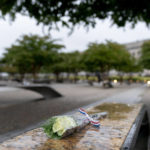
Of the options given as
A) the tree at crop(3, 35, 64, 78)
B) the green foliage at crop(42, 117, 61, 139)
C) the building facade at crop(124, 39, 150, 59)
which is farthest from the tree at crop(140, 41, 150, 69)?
the building facade at crop(124, 39, 150, 59)

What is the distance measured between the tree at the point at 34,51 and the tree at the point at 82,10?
2100 centimetres

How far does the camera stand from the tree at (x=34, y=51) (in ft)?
96.2

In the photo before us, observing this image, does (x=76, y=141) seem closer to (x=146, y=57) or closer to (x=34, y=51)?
(x=146, y=57)

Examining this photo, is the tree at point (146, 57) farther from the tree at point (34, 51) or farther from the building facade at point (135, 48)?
the building facade at point (135, 48)

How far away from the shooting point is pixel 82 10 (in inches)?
306

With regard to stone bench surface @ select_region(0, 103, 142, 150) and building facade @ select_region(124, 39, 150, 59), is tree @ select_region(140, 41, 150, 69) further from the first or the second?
building facade @ select_region(124, 39, 150, 59)

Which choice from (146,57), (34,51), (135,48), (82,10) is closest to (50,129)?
(82,10)

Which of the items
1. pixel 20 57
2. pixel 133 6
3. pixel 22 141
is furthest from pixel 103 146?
pixel 20 57

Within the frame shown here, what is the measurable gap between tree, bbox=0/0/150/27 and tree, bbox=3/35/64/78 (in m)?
21.0

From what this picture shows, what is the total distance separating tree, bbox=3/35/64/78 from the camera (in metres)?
29.3

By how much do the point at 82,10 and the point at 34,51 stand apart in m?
23.2

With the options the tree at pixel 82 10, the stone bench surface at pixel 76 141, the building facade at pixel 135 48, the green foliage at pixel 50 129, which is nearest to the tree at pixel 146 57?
the tree at pixel 82 10

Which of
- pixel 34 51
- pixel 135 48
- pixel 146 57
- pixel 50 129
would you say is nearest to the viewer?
pixel 50 129

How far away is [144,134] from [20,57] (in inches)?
1038
